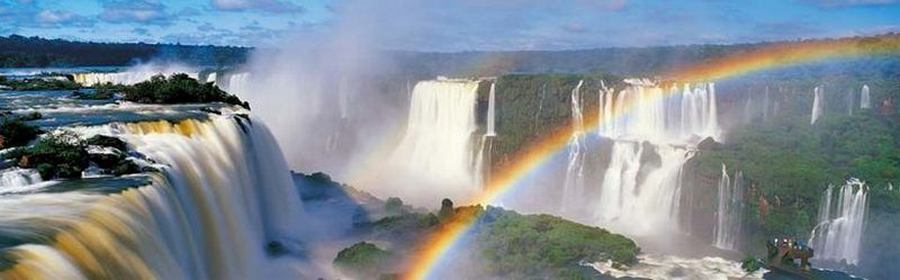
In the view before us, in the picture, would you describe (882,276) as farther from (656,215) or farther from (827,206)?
(656,215)

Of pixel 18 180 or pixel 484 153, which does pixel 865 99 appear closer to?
pixel 484 153

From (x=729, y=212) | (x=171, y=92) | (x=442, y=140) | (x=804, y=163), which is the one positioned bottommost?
(x=729, y=212)

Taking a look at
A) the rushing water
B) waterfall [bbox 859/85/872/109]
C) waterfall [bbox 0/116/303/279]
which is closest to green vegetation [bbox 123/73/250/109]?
waterfall [bbox 0/116/303/279]

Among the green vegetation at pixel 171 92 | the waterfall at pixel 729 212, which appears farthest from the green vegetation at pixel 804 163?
the green vegetation at pixel 171 92

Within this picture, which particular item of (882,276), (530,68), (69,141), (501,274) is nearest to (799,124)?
(882,276)

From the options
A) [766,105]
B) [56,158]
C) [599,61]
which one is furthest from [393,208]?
[599,61]

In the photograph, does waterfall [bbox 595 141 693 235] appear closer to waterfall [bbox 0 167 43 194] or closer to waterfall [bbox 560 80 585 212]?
waterfall [bbox 560 80 585 212]
